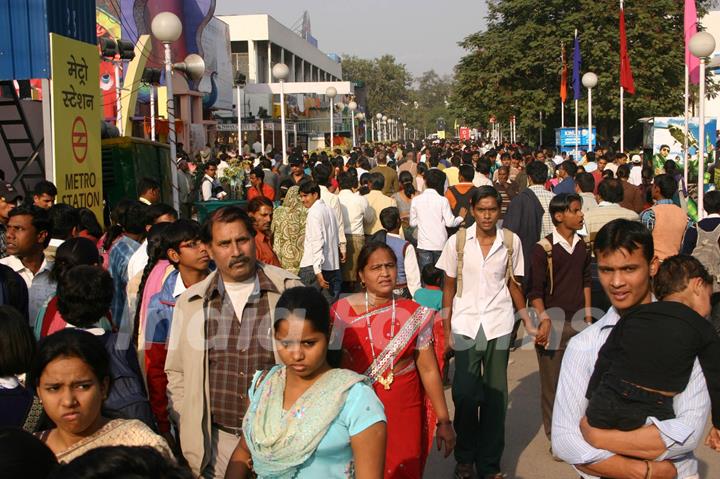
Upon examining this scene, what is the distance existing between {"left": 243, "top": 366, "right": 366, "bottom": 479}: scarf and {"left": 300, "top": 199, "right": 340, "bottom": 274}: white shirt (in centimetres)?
552

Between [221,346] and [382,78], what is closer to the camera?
[221,346]

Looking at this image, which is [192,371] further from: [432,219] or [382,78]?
[382,78]

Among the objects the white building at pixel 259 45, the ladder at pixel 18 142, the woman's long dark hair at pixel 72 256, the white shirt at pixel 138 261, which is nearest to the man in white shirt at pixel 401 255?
the white shirt at pixel 138 261

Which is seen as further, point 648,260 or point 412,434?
point 412,434

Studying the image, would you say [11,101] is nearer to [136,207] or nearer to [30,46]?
[30,46]

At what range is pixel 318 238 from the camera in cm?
871

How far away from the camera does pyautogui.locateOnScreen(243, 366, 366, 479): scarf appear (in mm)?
3018

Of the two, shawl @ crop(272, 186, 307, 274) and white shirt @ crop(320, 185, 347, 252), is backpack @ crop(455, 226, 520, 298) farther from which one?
white shirt @ crop(320, 185, 347, 252)

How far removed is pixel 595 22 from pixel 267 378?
1593 inches

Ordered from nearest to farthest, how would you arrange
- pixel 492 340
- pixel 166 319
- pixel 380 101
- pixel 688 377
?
pixel 688 377, pixel 166 319, pixel 492 340, pixel 380 101

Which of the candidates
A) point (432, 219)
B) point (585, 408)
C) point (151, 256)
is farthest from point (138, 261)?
point (432, 219)

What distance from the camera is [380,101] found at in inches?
4788

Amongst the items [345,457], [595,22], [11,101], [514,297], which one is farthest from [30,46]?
[595,22]

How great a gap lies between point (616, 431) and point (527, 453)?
346 centimetres
